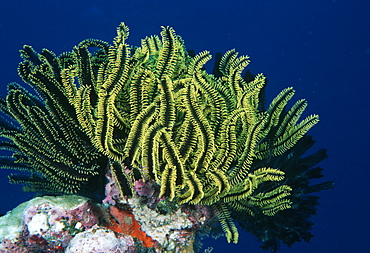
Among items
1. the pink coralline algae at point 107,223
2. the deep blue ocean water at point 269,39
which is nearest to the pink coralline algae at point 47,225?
the pink coralline algae at point 107,223

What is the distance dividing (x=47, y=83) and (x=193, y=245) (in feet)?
7.12

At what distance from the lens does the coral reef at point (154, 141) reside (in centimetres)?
249

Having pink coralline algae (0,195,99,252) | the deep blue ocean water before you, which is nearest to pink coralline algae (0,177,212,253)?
pink coralline algae (0,195,99,252)

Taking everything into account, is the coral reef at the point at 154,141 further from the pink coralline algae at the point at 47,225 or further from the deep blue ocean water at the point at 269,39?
the deep blue ocean water at the point at 269,39

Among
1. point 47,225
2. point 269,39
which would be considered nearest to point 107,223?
point 47,225

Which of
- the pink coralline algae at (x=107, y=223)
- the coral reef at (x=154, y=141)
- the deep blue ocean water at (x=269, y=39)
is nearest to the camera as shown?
the coral reef at (x=154, y=141)

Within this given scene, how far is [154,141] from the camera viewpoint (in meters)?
2.34

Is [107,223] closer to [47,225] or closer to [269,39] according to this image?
[47,225]

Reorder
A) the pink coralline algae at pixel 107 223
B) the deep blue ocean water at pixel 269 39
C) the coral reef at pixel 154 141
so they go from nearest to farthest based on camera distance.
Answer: the coral reef at pixel 154 141 < the pink coralline algae at pixel 107 223 < the deep blue ocean water at pixel 269 39

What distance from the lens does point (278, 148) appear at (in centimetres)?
332

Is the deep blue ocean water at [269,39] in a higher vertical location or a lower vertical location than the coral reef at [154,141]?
higher

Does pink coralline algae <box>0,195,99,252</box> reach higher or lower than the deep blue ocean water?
lower

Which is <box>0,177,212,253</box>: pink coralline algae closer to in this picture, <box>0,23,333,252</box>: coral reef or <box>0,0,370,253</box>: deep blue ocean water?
<box>0,23,333,252</box>: coral reef

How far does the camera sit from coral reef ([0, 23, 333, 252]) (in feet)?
8.18
